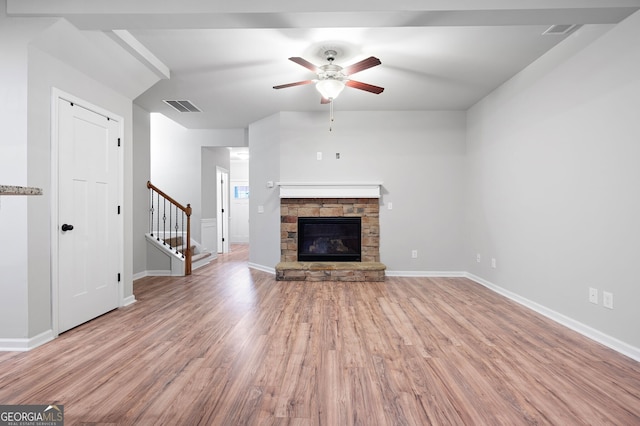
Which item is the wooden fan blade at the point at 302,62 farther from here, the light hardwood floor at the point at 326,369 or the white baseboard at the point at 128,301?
the white baseboard at the point at 128,301

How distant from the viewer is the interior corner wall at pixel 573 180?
244 cm

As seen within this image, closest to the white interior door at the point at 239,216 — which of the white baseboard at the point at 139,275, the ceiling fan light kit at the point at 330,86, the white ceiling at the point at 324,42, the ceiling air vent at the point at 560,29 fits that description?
the white baseboard at the point at 139,275

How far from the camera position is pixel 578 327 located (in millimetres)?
2848

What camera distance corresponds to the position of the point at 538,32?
9.55 feet

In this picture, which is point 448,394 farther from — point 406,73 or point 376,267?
point 406,73

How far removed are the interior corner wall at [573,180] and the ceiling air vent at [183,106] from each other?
14.4 feet

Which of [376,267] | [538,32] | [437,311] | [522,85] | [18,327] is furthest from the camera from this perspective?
[376,267]

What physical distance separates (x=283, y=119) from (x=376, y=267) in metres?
2.83

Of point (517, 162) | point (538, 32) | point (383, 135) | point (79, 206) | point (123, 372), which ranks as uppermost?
point (538, 32)

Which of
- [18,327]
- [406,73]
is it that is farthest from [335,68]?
[18,327]

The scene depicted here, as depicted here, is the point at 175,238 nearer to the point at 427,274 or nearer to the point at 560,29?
the point at 427,274

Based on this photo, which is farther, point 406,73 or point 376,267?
point 376,267

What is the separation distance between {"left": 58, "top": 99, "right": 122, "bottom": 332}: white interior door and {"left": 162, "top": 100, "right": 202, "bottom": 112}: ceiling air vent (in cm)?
160

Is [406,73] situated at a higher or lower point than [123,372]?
higher
